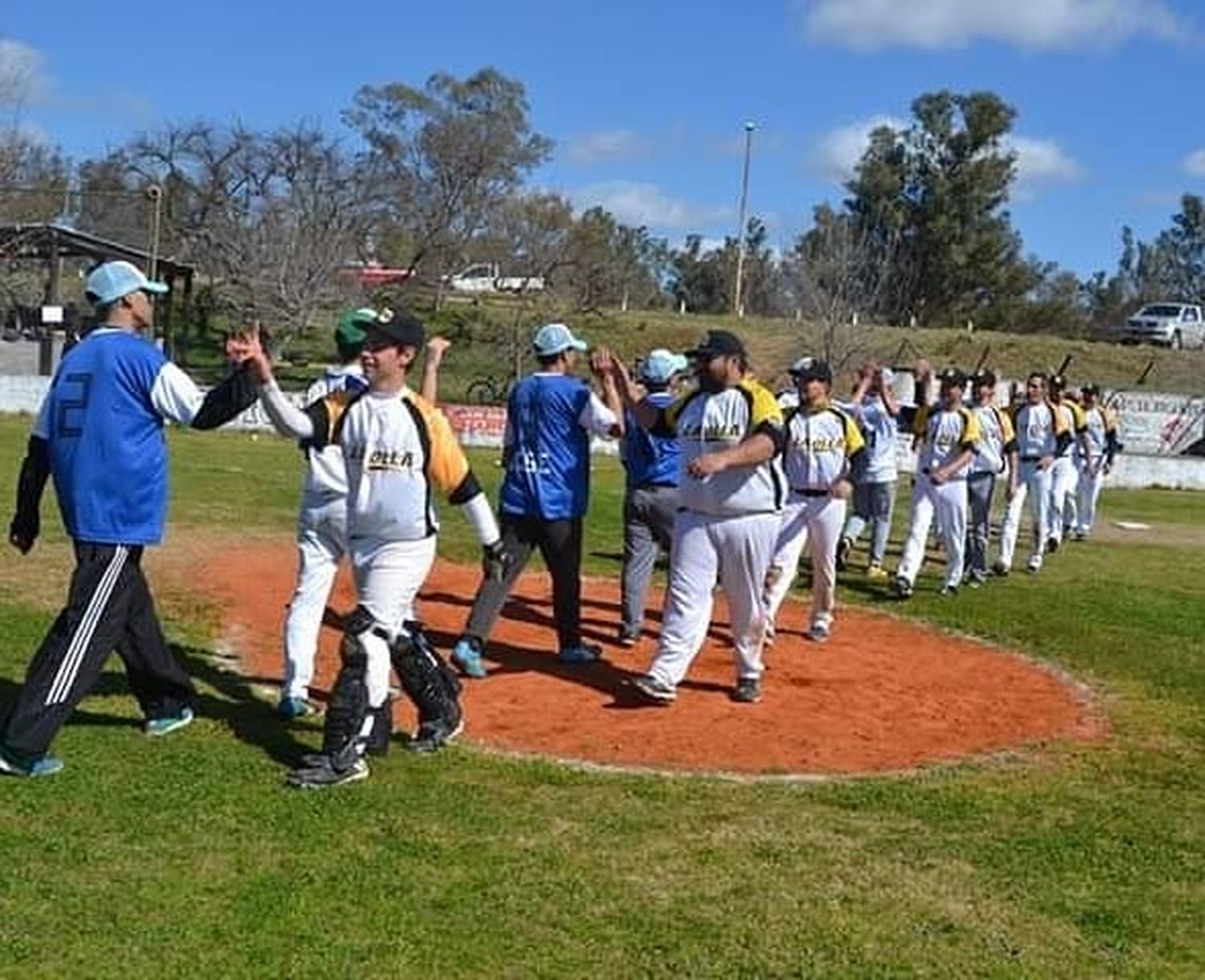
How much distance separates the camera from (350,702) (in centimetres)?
625

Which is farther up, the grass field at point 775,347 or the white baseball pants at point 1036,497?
the grass field at point 775,347

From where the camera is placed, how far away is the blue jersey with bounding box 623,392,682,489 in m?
9.95

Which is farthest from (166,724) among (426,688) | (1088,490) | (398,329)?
(1088,490)

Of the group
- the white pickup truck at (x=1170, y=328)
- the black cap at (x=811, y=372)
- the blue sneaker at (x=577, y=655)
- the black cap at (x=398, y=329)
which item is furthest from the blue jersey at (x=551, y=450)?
the white pickup truck at (x=1170, y=328)

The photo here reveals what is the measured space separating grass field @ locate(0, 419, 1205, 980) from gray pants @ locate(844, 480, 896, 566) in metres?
6.04

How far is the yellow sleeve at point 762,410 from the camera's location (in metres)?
7.77

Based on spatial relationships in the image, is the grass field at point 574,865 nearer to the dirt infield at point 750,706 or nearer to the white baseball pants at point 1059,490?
the dirt infield at point 750,706

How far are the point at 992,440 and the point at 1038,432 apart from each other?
96.8 inches

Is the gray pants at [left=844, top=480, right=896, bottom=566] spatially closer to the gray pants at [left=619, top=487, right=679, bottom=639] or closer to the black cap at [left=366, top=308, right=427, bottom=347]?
the gray pants at [left=619, top=487, right=679, bottom=639]

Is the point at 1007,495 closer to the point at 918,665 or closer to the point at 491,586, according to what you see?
the point at 918,665

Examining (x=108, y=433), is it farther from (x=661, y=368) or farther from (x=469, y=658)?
(x=661, y=368)

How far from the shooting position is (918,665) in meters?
9.79

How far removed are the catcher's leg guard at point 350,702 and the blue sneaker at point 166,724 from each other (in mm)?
1052

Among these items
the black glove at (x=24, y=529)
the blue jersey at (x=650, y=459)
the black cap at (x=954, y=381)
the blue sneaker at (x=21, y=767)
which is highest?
the black cap at (x=954, y=381)
